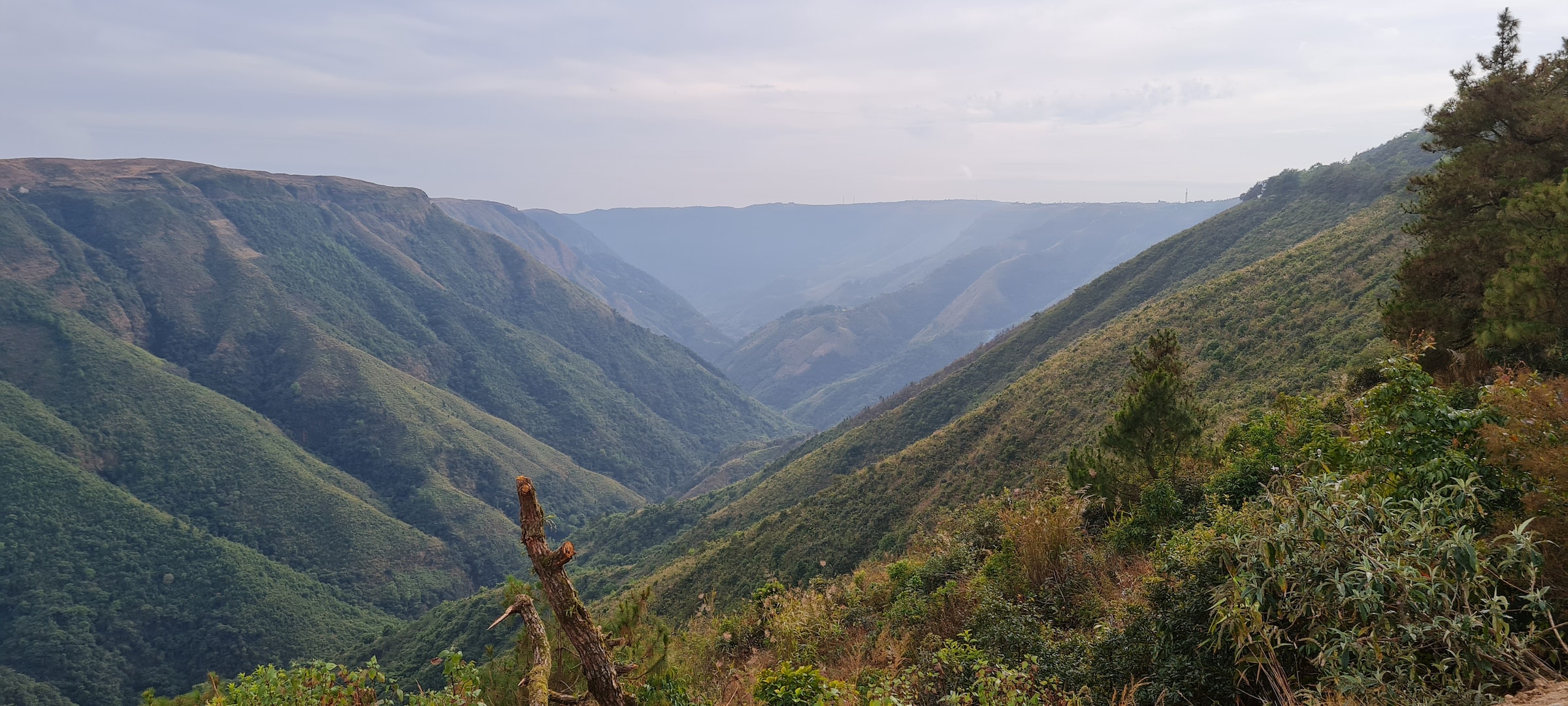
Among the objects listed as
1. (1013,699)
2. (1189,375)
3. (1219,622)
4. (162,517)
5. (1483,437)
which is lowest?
(162,517)

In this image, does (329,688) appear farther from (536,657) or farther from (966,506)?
(966,506)

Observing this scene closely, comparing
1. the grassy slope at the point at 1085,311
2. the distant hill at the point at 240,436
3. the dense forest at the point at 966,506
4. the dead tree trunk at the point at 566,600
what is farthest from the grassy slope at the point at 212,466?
the dead tree trunk at the point at 566,600

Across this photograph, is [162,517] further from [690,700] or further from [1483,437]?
[1483,437]

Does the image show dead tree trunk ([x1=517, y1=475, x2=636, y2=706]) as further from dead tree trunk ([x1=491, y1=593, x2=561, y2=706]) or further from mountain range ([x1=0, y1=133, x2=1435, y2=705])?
mountain range ([x1=0, y1=133, x2=1435, y2=705])

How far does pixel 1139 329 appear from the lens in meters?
39.0

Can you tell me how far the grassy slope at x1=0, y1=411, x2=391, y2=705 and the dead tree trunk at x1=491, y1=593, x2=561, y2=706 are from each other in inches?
3182

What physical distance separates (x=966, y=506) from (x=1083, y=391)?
553 inches

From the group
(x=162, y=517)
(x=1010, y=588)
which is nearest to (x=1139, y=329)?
(x=1010, y=588)

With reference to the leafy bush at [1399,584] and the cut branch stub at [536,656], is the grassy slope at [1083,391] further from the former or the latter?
the cut branch stub at [536,656]

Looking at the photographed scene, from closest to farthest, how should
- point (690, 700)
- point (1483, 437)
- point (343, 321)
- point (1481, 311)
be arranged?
point (1483, 437) → point (690, 700) → point (1481, 311) → point (343, 321)

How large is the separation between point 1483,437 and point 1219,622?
2690 millimetres

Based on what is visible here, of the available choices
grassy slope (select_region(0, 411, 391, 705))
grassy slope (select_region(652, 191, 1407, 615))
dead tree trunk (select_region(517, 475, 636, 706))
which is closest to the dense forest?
dead tree trunk (select_region(517, 475, 636, 706))

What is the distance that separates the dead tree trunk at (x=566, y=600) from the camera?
5039 mm

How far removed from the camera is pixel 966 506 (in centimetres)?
2306
